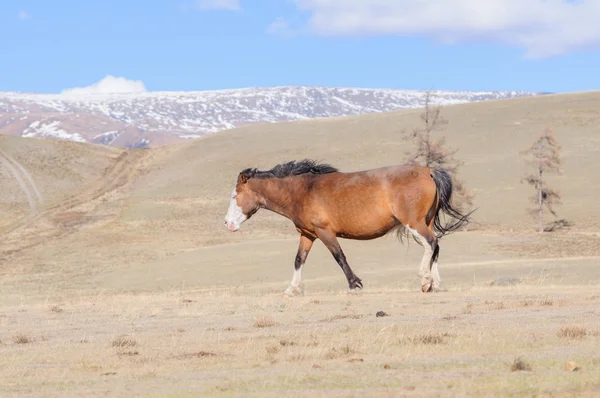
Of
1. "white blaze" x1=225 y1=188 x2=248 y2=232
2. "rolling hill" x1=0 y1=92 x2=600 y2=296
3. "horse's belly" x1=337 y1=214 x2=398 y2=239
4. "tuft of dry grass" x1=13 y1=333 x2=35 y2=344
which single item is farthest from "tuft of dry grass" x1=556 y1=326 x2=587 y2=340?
"rolling hill" x1=0 y1=92 x2=600 y2=296

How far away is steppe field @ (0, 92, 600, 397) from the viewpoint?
31.8 feet

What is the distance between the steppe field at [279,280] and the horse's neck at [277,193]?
187 centimetres

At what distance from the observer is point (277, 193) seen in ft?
65.4

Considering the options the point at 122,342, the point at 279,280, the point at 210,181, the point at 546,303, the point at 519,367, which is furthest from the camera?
the point at 210,181

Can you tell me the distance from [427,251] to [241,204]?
4.24 meters

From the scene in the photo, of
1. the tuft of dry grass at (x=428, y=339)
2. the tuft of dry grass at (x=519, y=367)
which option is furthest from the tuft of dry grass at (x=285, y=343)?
the tuft of dry grass at (x=519, y=367)

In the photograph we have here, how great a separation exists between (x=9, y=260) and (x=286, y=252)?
14.1 m

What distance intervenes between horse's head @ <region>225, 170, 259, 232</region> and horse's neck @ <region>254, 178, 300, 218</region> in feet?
0.66

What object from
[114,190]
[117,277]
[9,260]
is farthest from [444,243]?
[114,190]

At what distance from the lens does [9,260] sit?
48344mm

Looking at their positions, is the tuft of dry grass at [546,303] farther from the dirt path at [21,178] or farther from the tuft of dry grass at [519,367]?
the dirt path at [21,178]

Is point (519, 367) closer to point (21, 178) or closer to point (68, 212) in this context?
point (68, 212)

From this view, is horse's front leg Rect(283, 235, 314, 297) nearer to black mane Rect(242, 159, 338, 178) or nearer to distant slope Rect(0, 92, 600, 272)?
black mane Rect(242, 159, 338, 178)

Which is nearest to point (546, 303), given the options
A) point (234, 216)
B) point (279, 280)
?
point (234, 216)
